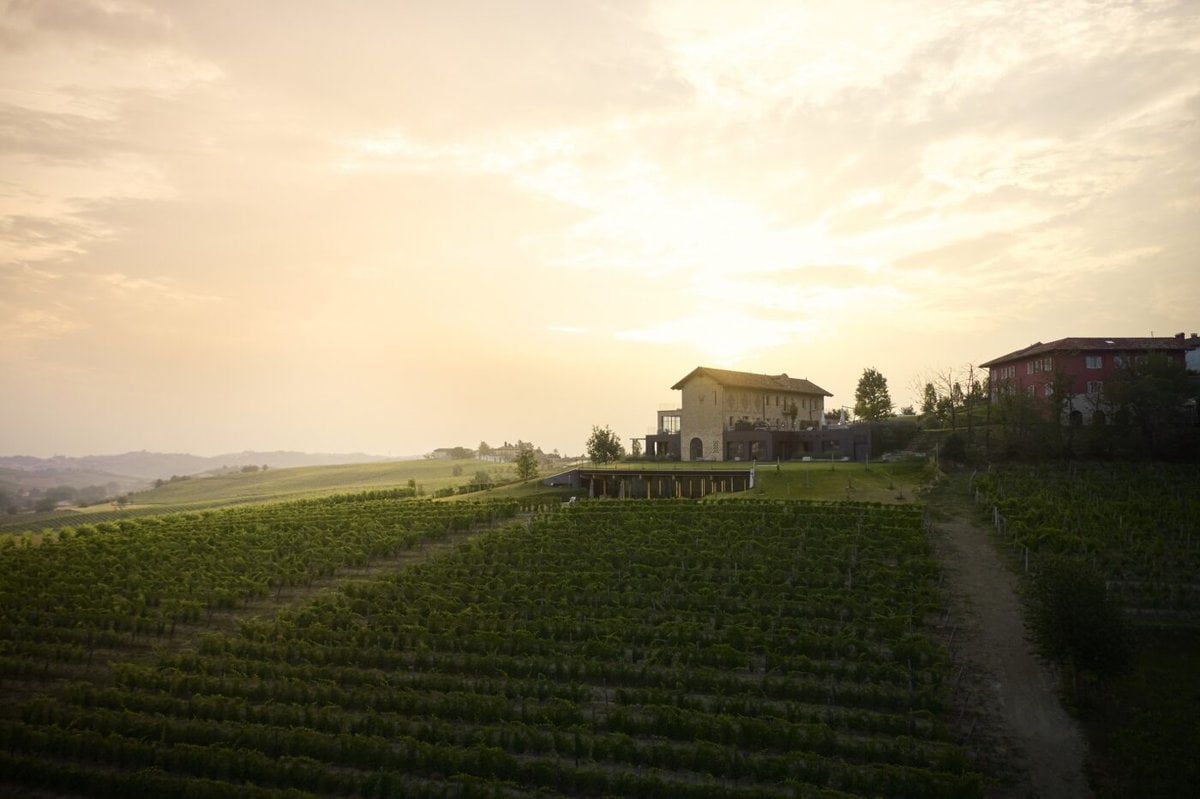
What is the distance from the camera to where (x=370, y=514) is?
5672 cm

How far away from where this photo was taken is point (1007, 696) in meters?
23.7

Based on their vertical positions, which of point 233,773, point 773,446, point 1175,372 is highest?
point 1175,372

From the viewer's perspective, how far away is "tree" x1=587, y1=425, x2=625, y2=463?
243 ft

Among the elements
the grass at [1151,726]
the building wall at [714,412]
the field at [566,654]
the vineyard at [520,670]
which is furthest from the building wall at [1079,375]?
the grass at [1151,726]

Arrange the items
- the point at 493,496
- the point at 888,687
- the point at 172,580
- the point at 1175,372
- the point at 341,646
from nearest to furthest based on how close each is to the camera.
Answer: the point at 888,687 → the point at 341,646 → the point at 172,580 → the point at 1175,372 → the point at 493,496

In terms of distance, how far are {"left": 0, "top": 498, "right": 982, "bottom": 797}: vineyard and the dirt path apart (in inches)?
50.2

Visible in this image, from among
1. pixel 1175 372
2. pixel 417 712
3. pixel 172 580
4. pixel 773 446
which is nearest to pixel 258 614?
pixel 172 580

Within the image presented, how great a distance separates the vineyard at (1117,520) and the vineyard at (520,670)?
6153 millimetres

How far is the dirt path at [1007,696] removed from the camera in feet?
64.2

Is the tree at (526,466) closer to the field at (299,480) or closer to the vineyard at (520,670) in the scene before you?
the vineyard at (520,670)

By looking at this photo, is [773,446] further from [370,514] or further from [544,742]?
[544,742]

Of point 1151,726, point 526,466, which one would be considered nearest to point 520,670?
point 1151,726

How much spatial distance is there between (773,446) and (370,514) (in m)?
38.3

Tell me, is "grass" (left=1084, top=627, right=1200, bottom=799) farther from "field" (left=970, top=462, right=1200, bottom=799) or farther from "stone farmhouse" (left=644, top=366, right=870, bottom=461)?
"stone farmhouse" (left=644, top=366, right=870, bottom=461)
